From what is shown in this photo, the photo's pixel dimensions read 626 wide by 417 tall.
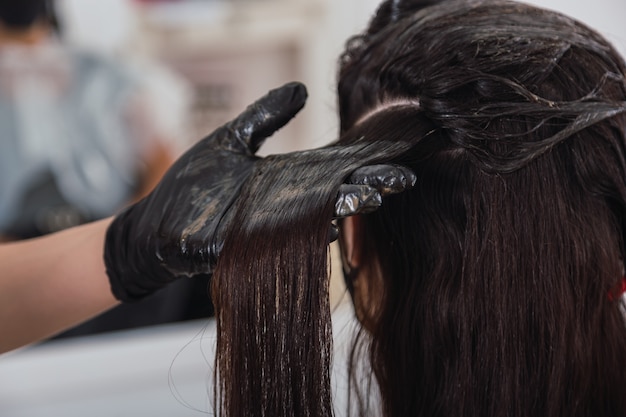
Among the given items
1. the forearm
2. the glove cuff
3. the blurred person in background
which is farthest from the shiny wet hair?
the blurred person in background

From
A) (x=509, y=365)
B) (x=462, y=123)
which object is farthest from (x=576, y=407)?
(x=462, y=123)

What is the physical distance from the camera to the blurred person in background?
2.14m

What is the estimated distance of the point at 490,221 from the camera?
73cm

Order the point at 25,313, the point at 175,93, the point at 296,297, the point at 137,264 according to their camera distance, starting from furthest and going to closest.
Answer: the point at 175,93
the point at 25,313
the point at 137,264
the point at 296,297

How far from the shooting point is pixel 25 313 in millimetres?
1056

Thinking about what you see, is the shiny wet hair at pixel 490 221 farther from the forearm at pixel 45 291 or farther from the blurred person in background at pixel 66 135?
the blurred person in background at pixel 66 135

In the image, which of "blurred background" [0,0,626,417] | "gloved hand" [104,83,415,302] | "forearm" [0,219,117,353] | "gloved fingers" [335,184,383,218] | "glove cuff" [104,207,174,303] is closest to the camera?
"gloved fingers" [335,184,383,218]

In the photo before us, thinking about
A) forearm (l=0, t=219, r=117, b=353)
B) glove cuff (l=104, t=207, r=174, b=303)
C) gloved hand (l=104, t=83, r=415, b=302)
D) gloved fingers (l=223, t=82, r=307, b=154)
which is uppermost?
gloved fingers (l=223, t=82, r=307, b=154)

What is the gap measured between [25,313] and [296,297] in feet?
1.97

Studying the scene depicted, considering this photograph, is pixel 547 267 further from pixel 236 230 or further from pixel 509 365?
pixel 236 230

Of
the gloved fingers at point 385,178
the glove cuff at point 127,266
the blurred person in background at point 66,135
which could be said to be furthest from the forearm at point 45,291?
the blurred person in background at point 66,135

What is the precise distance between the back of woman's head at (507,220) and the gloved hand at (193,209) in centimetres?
17

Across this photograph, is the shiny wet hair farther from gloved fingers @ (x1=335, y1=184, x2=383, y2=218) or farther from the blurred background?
the blurred background

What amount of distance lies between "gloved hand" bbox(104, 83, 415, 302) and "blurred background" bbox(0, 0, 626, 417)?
0.95 metres
